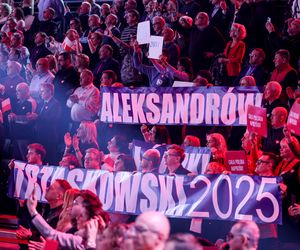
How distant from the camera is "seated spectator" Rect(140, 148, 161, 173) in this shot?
9906 millimetres

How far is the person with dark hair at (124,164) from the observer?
1023cm

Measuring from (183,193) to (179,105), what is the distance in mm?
1873

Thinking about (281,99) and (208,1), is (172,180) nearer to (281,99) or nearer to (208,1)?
(281,99)

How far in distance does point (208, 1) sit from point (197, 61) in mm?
1560

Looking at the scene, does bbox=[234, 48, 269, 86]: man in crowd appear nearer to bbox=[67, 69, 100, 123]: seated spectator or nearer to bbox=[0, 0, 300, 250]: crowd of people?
bbox=[0, 0, 300, 250]: crowd of people

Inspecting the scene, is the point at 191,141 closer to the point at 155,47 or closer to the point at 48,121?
the point at 155,47

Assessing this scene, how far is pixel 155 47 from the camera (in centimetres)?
1211

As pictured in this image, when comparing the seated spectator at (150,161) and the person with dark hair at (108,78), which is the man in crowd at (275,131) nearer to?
the seated spectator at (150,161)

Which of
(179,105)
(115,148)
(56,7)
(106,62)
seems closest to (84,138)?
(115,148)

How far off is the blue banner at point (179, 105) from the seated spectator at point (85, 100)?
52 cm

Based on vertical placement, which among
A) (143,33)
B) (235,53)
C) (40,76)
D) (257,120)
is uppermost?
(143,33)

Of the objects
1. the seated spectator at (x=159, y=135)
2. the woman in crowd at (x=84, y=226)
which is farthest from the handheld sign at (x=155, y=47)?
the woman in crowd at (x=84, y=226)

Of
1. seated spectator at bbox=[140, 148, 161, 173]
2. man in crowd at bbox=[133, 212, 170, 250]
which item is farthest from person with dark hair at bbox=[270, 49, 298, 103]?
man in crowd at bbox=[133, 212, 170, 250]

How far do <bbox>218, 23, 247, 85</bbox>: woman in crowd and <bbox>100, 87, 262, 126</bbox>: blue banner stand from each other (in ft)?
3.22
